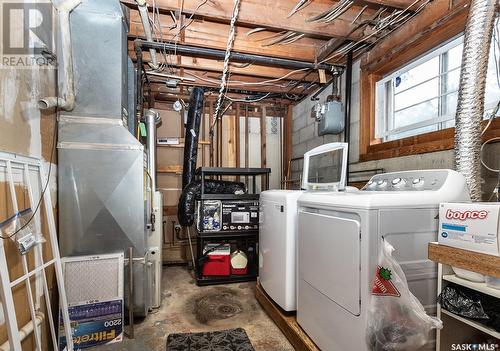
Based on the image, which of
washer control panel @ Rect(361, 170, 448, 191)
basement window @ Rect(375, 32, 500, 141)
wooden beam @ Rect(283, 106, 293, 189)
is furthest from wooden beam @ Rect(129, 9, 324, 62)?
washer control panel @ Rect(361, 170, 448, 191)

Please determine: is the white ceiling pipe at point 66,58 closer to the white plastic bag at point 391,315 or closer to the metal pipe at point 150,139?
the metal pipe at point 150,139

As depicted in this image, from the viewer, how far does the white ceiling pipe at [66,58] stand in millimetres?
1859

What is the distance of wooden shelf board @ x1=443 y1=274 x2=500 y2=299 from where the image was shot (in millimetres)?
928

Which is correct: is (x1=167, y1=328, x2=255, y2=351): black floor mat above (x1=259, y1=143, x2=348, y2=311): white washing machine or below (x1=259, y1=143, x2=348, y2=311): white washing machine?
below

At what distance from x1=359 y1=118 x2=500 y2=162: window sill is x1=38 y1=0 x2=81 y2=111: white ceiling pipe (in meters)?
2.66

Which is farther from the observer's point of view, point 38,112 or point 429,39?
point 429,39

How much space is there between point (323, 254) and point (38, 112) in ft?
6.75

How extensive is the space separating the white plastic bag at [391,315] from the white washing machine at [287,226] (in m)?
0.66

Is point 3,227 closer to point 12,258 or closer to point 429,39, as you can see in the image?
point 12,258

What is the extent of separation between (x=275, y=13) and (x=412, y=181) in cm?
178

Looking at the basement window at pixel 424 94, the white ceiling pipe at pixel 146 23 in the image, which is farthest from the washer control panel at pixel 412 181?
the white ceiling pipe at pixel 146 23

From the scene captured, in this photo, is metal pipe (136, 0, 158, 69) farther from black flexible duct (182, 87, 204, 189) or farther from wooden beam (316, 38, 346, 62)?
wooden beam (316, 38, 346, 62)

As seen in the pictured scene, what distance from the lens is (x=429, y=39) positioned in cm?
200

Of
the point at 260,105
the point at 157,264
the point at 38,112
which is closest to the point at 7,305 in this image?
the point at 38,112
